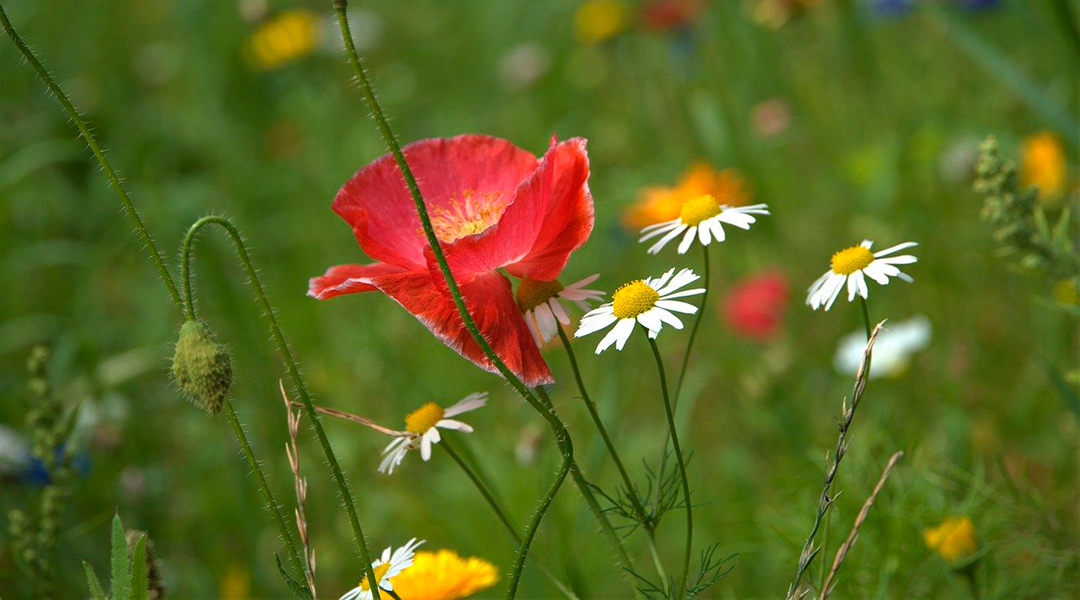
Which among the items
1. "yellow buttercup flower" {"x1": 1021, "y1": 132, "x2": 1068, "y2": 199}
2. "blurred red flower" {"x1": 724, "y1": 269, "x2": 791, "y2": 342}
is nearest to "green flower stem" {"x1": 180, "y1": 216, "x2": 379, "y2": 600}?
"blurred red flower" {"x1": 724, "y1": 269, "x2": 791, "y2": 342}

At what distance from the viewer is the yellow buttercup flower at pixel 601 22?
3768mm

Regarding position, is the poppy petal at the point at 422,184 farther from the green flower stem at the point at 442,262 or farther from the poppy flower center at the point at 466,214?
the green flower stem at the point at 442,262

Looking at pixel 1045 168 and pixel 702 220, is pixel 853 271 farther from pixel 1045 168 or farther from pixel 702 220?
pixel 1045 168

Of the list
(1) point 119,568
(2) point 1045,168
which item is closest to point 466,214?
(1) point 119,568

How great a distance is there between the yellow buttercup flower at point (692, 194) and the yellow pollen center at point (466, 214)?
110 centimetres

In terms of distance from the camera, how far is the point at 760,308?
7.73 ft

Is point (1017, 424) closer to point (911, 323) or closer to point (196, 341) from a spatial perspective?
point (911, 323)

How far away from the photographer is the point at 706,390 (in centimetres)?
254

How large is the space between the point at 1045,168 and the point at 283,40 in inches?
105

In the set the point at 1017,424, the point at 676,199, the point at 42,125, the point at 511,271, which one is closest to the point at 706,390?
the point at 676,199

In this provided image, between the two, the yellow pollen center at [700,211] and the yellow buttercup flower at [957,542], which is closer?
the yellow pollen center at [700,211]

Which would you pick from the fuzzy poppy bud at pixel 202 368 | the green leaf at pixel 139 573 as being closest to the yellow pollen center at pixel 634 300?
the fuzzy poppy bud at pixel 202 368

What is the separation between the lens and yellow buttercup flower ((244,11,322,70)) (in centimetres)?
388

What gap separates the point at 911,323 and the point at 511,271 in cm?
134
